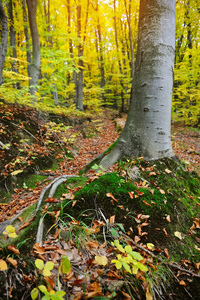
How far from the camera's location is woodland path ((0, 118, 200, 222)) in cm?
275

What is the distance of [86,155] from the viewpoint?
6.07 metres

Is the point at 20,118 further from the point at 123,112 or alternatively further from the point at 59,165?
the point at 123,112

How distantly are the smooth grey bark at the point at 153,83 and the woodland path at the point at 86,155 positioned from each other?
1.87m

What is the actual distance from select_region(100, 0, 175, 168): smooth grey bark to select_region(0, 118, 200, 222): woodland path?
1866 mm

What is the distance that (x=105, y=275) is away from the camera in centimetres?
117

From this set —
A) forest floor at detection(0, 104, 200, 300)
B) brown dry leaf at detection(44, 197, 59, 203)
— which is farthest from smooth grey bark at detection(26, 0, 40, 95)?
brown dry leaf at detection(44, 197, 59, 203)

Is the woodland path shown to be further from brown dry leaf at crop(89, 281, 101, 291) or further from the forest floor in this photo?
brown dry leaf at crop(89, 281, 101, 291)

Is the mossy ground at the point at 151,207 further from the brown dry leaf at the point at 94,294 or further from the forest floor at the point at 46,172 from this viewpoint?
the brown dry leaf at the point at 94,294

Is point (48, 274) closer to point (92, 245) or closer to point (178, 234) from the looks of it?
point (92, 245)

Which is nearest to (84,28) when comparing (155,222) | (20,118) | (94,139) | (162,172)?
(94,139)

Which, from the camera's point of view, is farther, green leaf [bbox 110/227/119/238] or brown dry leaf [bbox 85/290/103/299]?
green leaf [bbox 110/227/119/238]

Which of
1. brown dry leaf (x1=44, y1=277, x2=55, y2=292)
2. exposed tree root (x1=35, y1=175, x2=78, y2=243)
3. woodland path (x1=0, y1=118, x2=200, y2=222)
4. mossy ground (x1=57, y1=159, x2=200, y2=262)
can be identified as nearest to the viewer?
brown dry leaf (x1=44, y1=277, x2=55, y2=292)

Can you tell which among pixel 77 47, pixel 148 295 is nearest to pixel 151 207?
pixel 148 295

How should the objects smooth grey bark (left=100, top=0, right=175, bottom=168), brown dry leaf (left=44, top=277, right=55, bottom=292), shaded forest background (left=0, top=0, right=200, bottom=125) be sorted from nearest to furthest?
brown dry leaf (left=44, top=277, right=55, bottom=292) < smooth grey bark (left=100, top=0, right=175, bottom=168) < shaded forest background (left=0, top=0, right=200, bottom=125)
